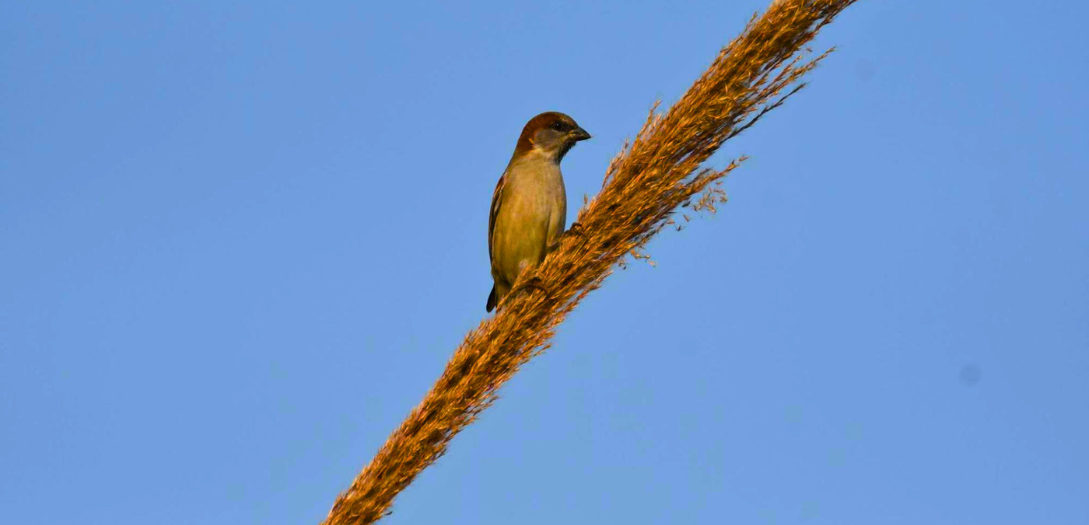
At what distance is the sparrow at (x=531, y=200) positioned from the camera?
652 cm

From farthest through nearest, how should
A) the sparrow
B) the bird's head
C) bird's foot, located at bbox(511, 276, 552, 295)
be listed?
the bird's head
the sparrow
bird's foot, located at bbox(511, 276, 552, 295)

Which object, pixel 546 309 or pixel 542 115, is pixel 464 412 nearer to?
pixel 546 309

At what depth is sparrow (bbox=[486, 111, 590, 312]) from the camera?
6.52m

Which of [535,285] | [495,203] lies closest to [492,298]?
[495,203]

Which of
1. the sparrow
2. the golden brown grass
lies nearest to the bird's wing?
the sparrow

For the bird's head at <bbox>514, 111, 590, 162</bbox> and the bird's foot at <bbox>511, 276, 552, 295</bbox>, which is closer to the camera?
the bird's foot at <bbox>511, 276, 552, 295</bbox>

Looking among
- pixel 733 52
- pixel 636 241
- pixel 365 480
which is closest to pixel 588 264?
pixel 636 241

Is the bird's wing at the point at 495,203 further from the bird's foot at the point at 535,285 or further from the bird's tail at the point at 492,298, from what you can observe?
the bird's foot at the point at 535,285

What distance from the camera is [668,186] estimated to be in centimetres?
391

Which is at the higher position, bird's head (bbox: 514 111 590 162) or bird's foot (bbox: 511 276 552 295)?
bird's head (bbox: 514 111 590 162)

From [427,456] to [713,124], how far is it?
1707 millimetres

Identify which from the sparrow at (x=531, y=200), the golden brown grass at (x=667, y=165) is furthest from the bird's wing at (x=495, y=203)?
the golden brown grass at (x=667, y=165)

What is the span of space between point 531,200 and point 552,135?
21.8 inches

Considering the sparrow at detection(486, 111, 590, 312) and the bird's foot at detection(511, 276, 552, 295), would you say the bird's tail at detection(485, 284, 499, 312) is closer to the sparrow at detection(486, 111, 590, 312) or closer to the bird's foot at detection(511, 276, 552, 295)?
the sparrow at detection(486, 111, 590, 312)
